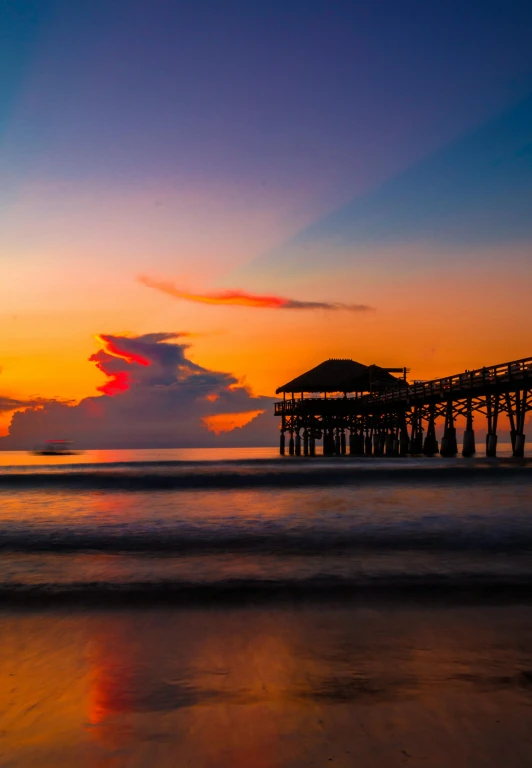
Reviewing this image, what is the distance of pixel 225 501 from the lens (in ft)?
60.3

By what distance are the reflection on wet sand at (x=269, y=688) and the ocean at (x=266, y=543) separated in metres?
1.44

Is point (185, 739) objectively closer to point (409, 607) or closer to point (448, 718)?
point (448, 718)

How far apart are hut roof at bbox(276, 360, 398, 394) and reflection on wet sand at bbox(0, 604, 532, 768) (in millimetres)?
57326

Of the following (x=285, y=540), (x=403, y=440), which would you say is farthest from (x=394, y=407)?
(x=285, y=540)

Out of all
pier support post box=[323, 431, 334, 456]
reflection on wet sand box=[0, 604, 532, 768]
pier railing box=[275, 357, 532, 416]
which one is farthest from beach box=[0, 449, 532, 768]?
pier support post box=[323, 431, 334, 456]

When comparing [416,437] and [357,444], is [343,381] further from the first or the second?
[416,437]

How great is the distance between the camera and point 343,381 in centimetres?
6347

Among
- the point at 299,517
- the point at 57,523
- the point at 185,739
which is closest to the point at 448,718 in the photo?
the point at 185,739

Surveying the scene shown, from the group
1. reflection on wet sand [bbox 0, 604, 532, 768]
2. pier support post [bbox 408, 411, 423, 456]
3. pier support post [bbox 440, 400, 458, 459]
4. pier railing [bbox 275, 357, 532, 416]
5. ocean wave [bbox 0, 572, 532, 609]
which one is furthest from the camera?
pier support post [bbox 408, 411, 423, 456]

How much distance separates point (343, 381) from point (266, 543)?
175ft

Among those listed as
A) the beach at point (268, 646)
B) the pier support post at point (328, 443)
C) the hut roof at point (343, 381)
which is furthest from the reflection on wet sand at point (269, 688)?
the pier support post at point (328, 443)

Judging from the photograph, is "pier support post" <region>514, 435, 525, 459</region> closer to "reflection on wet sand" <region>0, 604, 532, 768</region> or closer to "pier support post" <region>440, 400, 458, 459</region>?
"pier support post" <region>440, 400, 458, 459</region>

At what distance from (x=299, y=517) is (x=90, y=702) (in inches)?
407

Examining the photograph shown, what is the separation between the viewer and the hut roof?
63125 millimetres
